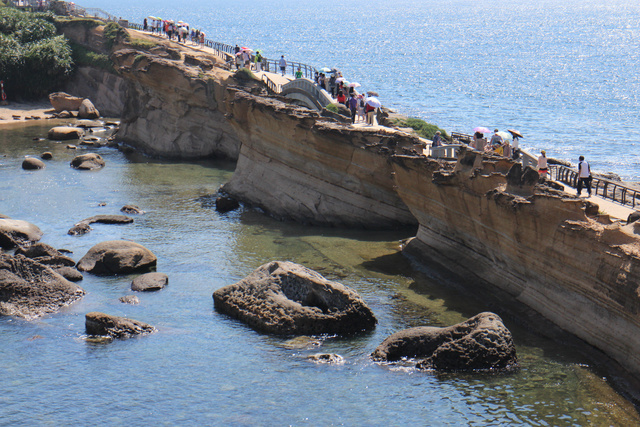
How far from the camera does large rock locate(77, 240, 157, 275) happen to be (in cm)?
3244

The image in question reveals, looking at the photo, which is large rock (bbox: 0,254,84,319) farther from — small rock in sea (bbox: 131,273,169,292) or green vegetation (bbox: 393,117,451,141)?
green vegetation (bbox: 393,117,451,141)

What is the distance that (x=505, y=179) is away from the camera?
28.4 m

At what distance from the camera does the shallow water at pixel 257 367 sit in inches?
820

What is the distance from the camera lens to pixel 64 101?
75000 mm

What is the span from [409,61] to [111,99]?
78069 mm

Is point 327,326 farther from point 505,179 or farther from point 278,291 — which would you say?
point 505,179

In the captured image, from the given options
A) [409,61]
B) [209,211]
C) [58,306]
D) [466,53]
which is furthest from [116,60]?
[466,53]

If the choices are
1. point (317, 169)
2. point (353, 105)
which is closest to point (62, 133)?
point (353, 105)

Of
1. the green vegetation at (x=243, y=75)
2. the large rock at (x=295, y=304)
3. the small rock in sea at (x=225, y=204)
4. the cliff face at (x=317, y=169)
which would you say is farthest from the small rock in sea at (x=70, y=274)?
the green vegetation at (x=243, y=75)

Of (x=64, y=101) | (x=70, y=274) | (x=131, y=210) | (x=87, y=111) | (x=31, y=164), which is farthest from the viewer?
(x=64, y=101)

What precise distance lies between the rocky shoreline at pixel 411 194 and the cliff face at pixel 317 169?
0.21ft

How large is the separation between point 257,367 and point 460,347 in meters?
6.33

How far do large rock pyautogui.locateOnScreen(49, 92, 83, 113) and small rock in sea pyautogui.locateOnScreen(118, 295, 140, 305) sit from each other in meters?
50.6

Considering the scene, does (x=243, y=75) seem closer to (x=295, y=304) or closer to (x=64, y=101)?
(x=64, y=101)
